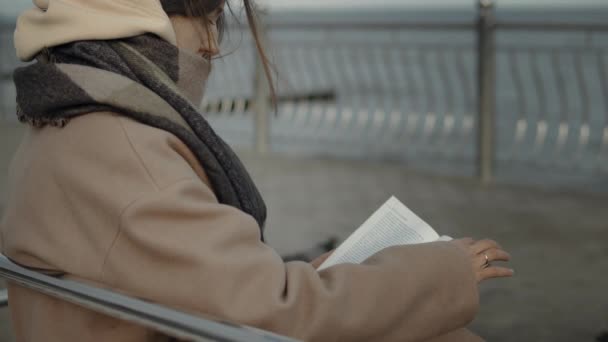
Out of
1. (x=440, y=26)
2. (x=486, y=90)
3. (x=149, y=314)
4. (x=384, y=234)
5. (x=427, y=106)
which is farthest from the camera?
(x=427, y=106)

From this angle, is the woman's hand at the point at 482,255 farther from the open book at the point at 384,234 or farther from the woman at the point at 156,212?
the open book at the point at 384,234

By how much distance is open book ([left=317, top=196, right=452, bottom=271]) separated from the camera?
1.81 metres

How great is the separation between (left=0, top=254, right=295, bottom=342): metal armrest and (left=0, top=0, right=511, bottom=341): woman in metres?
0.04

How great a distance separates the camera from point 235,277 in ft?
4.63

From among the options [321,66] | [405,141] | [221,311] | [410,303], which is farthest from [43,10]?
[321,66]

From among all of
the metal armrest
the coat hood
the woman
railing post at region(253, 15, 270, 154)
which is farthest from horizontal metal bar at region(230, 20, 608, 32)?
the metal armrest

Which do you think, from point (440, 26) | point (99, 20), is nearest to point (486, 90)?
point (440, 26)

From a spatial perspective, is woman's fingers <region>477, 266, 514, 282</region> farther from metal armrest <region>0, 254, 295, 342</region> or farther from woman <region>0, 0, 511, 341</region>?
metal armrest <region>0, 254, 295, 342</region>

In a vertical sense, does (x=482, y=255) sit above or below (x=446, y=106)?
above

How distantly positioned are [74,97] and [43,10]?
0.72ft

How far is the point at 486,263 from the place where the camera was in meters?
1.69

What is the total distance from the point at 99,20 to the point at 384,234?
0.67 metres

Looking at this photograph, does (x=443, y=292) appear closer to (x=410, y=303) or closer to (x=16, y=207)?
(x=410, y=303)

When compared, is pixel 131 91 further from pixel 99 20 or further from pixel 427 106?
pixel 427 106
